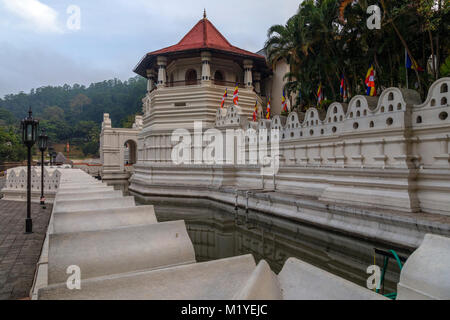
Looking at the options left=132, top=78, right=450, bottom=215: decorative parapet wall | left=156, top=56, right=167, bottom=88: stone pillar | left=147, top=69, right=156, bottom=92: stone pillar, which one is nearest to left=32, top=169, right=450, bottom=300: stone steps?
left=132, top=78, right=450, bottom=215: decorative parapet wall

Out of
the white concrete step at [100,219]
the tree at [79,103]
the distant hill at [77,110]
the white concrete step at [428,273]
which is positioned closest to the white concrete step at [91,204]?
the white concrete step at [100,219]

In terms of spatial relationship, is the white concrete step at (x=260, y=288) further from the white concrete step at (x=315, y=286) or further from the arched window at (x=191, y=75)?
the arched window at (x=191, y=75)

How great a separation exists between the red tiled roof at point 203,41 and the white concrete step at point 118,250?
60.6ft

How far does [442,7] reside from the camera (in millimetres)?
9523

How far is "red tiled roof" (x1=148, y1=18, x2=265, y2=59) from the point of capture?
68.1 ft

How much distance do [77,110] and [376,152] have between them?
9845 cm

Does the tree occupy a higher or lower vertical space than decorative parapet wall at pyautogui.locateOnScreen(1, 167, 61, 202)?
higher

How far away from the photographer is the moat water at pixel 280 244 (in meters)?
6.46

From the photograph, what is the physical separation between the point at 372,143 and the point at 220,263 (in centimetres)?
777

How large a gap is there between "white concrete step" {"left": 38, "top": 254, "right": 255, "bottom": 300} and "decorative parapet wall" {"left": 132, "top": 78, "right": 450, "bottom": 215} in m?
6.97

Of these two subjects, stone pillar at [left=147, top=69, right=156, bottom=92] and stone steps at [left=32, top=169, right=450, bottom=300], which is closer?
stone steps at [left=32, top=169, right=450, bottom=300]

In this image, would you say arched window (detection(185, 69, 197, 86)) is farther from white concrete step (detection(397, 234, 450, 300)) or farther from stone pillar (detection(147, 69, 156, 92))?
white concrete step (detection(397, 234, 450, 300))

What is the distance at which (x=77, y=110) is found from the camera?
302 ft

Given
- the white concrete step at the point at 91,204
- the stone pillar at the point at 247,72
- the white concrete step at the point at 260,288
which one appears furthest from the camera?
the stone pillar at the point at 247,72
